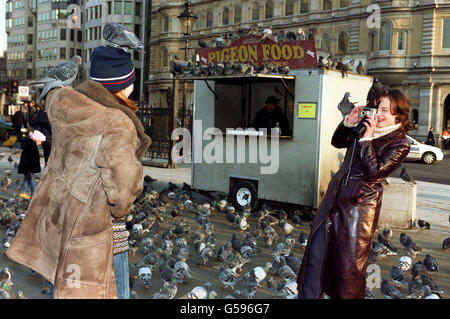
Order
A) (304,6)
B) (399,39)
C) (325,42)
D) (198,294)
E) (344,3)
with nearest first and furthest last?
(198,294)
(399,39)
(344,3)
(325,42)
(304,6)

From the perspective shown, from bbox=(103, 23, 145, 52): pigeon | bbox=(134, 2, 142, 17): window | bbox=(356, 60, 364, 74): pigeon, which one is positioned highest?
bbox=(134, 2, 142, 17): window

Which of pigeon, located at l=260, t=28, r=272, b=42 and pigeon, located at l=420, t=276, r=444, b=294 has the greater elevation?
pigeon, located at l=260, t=28, r=272, b=42

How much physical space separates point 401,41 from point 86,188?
42980mm

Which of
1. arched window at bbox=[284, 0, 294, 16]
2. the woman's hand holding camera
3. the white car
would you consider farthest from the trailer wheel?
arched window at bbox=[284, 0, 294, 16]

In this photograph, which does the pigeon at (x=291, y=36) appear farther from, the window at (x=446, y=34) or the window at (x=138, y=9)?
the window at (x=138, y=9)

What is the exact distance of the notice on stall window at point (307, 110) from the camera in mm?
9312

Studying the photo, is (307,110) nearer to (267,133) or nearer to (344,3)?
(267,133)

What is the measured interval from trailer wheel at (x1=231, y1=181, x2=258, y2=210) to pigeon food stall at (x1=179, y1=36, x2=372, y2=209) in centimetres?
2

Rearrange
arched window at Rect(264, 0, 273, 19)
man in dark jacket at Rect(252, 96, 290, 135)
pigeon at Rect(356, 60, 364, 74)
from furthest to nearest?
arched window at Rect(264, 0, 273, 19)
man in dark jacket at Rect(252, 96, 290, 135)
pigeon at Rect(356, 60, 364, 74)

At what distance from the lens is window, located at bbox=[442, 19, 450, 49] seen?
40.2 metres

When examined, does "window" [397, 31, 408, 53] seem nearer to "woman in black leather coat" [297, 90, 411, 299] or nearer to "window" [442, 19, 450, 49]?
"window" [442, 19, 450, 49]

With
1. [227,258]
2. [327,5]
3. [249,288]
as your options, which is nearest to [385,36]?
[327,5]

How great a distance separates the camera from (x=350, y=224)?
4.24m

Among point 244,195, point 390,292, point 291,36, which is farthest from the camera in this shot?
point 244,195
